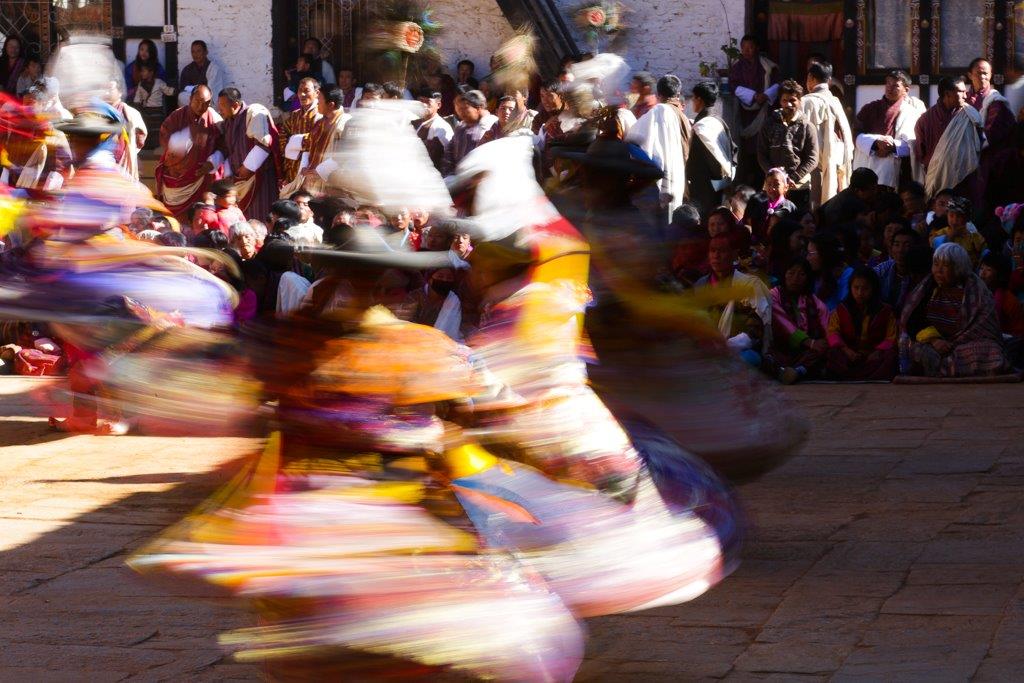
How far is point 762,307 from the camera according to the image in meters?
9.98

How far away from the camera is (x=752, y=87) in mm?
14641

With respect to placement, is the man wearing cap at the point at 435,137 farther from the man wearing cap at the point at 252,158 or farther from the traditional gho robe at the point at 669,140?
the man wearing cap at the point at 252,158

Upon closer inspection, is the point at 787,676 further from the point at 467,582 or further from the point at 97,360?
the point at 97,360

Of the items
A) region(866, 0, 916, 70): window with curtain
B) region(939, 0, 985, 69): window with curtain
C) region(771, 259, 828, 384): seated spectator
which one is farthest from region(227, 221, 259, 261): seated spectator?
region(939, 0, 985, 69): window with curtain

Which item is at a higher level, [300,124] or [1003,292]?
[300,124]

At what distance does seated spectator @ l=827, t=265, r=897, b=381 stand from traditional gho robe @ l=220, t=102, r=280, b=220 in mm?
6004

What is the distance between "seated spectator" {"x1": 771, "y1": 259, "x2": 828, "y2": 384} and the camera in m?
9.98

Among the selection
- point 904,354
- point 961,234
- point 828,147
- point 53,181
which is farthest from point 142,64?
point 53,181

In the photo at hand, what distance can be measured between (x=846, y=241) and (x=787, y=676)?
649 centimetres

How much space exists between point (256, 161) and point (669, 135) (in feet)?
13.4

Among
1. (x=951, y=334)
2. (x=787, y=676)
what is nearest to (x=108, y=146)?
(x=787, y=676)

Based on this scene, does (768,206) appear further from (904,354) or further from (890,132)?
(890,132)

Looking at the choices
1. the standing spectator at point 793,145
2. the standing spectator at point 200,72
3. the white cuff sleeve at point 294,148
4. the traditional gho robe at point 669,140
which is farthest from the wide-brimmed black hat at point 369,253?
the standing spectator at point 200,72

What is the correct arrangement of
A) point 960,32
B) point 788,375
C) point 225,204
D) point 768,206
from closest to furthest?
point 788,375 → point 768,206 → point 225,204 → point 960,32
